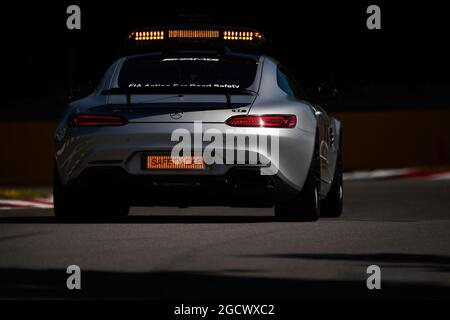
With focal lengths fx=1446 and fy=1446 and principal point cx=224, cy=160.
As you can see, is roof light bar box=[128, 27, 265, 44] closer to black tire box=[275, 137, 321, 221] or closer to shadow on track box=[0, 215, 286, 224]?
black tire box=[275, 137, 321, 221]

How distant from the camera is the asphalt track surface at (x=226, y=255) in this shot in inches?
322

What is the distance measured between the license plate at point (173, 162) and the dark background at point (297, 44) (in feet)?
84.7

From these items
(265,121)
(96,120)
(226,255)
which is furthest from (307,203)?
(226,255)

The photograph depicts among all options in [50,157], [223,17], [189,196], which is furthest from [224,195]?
[223,17]

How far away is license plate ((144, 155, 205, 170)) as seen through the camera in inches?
461

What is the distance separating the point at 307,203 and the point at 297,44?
85.7 feet

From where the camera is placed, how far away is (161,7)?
127 ft

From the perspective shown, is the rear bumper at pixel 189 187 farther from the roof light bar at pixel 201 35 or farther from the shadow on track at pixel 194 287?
the shadow on track at pixel 194 287

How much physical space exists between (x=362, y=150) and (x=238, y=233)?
14.3m

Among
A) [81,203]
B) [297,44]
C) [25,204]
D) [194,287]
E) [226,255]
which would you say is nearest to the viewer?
[194,287]

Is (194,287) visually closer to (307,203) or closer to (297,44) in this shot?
(307,203)

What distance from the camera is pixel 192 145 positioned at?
38.3ft

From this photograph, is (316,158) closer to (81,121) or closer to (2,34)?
(81,121)

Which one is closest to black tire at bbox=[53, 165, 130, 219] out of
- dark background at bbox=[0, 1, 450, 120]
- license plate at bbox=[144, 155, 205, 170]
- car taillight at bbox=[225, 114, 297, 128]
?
license plate at bbox=[144, 155, 205, 170]
